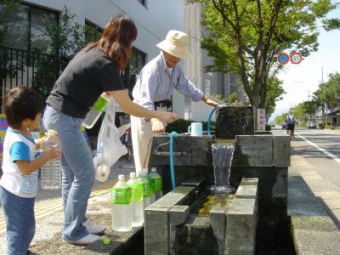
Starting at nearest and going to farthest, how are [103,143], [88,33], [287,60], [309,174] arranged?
[103,143] < [309,174] < [88,33] < [287,60]

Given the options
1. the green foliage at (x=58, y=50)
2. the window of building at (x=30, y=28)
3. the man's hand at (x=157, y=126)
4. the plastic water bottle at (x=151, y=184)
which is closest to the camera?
the man's hand at (x=157, y=126)

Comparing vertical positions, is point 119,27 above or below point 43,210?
above

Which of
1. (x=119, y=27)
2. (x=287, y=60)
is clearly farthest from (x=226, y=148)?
(x=287, y=60)

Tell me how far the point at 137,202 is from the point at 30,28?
26.4 ft

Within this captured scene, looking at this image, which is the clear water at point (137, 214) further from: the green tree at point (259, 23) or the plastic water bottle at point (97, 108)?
the green tree at point (259, 23)

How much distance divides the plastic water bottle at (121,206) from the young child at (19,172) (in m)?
0.85

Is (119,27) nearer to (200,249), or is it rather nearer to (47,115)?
(47,115)

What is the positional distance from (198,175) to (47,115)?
2.07 meters

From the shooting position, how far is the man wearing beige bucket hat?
4410mm

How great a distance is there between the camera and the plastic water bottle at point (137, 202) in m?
3.79

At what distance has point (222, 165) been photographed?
457 centimetres

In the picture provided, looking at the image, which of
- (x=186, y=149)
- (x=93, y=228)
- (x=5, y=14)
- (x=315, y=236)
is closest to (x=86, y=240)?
(x=93, y=228)

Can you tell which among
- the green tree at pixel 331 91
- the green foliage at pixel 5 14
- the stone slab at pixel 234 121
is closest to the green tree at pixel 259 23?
the green foliage at pixel 5 14

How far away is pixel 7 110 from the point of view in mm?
2762
